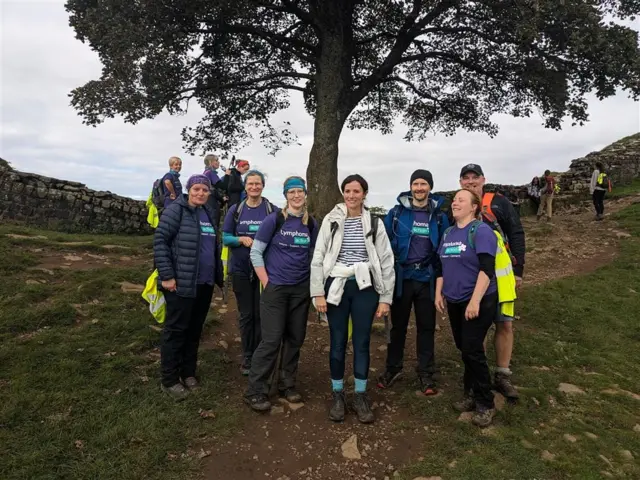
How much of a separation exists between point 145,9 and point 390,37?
25.4 ft

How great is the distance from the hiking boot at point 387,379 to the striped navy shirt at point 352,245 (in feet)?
5.30

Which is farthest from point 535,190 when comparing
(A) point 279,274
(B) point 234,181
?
(A) point 279,274

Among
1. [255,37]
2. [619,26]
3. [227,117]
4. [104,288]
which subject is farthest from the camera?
[227,117]

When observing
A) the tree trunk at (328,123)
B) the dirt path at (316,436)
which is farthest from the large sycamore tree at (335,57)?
the dirt path at (316,436)

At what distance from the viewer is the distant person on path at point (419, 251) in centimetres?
447

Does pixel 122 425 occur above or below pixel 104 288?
below

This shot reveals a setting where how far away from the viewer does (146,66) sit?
1002 cm

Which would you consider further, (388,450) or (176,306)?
(176,306)

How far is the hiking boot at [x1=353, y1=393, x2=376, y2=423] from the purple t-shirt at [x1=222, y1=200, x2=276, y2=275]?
1856mm

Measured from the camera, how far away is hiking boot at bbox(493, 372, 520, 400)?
438 centimetres

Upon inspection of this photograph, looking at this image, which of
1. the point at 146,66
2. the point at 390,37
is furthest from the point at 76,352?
the point at 390,37

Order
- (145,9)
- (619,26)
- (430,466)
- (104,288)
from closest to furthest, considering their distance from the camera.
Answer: (430,466) → (104,288) → (145,9) → (619,26)

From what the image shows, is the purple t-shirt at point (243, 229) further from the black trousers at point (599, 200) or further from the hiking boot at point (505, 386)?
the black trousers at point (599, 200)

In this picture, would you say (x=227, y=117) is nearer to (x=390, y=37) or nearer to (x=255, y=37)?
(x=255, y=37)
